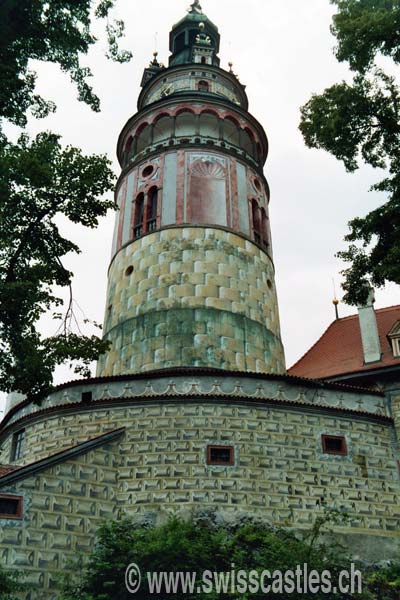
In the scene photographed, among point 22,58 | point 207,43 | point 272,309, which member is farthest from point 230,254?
point 207,43

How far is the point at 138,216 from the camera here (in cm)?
1800

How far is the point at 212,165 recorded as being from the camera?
1816 cm

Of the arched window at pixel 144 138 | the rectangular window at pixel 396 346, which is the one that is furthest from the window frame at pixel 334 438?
the arched window at pixel 144 138

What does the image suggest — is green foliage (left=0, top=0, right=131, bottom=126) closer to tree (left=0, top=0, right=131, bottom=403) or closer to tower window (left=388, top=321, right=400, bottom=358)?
tree (left=0, top=0, right=131, bottom=403)

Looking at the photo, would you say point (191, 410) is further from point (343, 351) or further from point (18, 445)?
point (343, 351)

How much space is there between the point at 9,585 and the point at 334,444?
21.8 ft

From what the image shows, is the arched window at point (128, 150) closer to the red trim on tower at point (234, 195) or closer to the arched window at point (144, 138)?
the arched window at point (144, 138)

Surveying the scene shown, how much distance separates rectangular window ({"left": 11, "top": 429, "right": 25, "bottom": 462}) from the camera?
44.1ft

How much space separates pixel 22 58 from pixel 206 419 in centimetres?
699

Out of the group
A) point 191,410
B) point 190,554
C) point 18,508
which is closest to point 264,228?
point 191,410

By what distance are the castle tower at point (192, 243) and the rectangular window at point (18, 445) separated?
2.73 meters

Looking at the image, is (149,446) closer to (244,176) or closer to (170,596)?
(170,596)

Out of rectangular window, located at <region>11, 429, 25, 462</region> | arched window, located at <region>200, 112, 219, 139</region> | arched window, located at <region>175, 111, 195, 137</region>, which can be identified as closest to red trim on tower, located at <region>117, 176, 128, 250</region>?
arched window, located at <region>175, 111, 195, 137</region>

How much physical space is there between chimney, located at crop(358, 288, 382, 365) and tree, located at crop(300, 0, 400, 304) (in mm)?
3509
